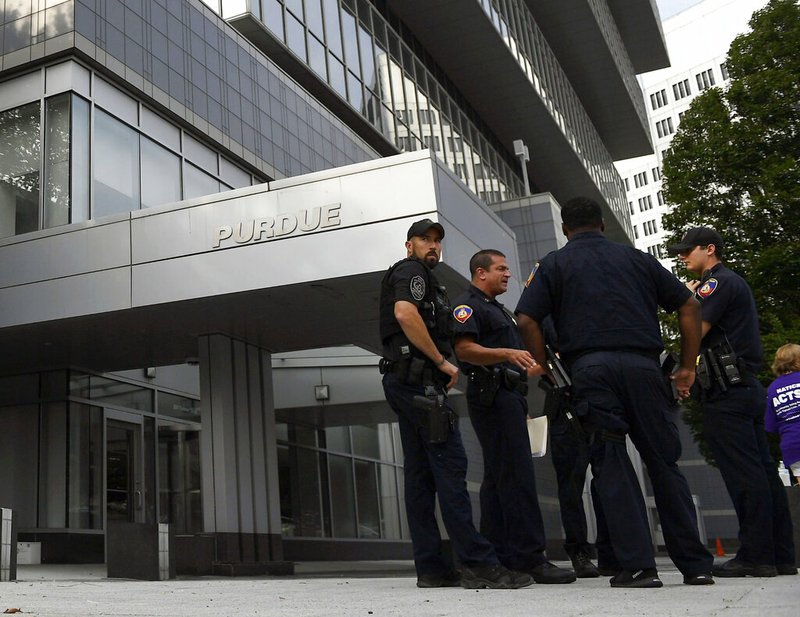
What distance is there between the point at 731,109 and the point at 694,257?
14882mm

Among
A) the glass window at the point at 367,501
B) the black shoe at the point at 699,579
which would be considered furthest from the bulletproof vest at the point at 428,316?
the glass window at the point at 367,501

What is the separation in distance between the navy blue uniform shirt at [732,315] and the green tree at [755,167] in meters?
11.6

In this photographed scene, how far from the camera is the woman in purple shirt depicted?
18.7 ft

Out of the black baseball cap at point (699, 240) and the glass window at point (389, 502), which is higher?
the black baseball cap at point (699, 240)

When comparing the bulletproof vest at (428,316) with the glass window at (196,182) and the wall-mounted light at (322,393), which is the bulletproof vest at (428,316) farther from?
the wall-mounted light at (322,393)

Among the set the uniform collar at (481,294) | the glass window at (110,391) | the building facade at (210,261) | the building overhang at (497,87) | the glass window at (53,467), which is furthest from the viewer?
the building overhang at (497,87)

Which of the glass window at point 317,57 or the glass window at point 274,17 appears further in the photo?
the glass window at point 317,57

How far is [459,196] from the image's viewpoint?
10898 millimetres

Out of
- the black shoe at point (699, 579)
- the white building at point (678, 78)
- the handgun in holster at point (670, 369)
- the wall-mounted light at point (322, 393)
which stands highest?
the white building at point (678, 78)

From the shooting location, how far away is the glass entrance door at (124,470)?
15578 mm

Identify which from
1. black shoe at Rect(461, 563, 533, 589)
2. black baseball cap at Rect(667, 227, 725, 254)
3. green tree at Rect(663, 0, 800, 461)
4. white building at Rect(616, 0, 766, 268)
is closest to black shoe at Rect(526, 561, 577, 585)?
black shoe at Rect(461, 563, 533, 589)

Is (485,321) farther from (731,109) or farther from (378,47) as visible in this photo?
(378,47)

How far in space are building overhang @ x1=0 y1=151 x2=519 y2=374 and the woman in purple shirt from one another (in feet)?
15.5

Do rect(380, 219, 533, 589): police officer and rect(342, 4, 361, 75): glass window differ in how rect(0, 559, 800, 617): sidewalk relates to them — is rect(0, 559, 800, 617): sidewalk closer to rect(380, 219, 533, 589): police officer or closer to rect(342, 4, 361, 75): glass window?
rect(380, 219, 533, 589): police officer
